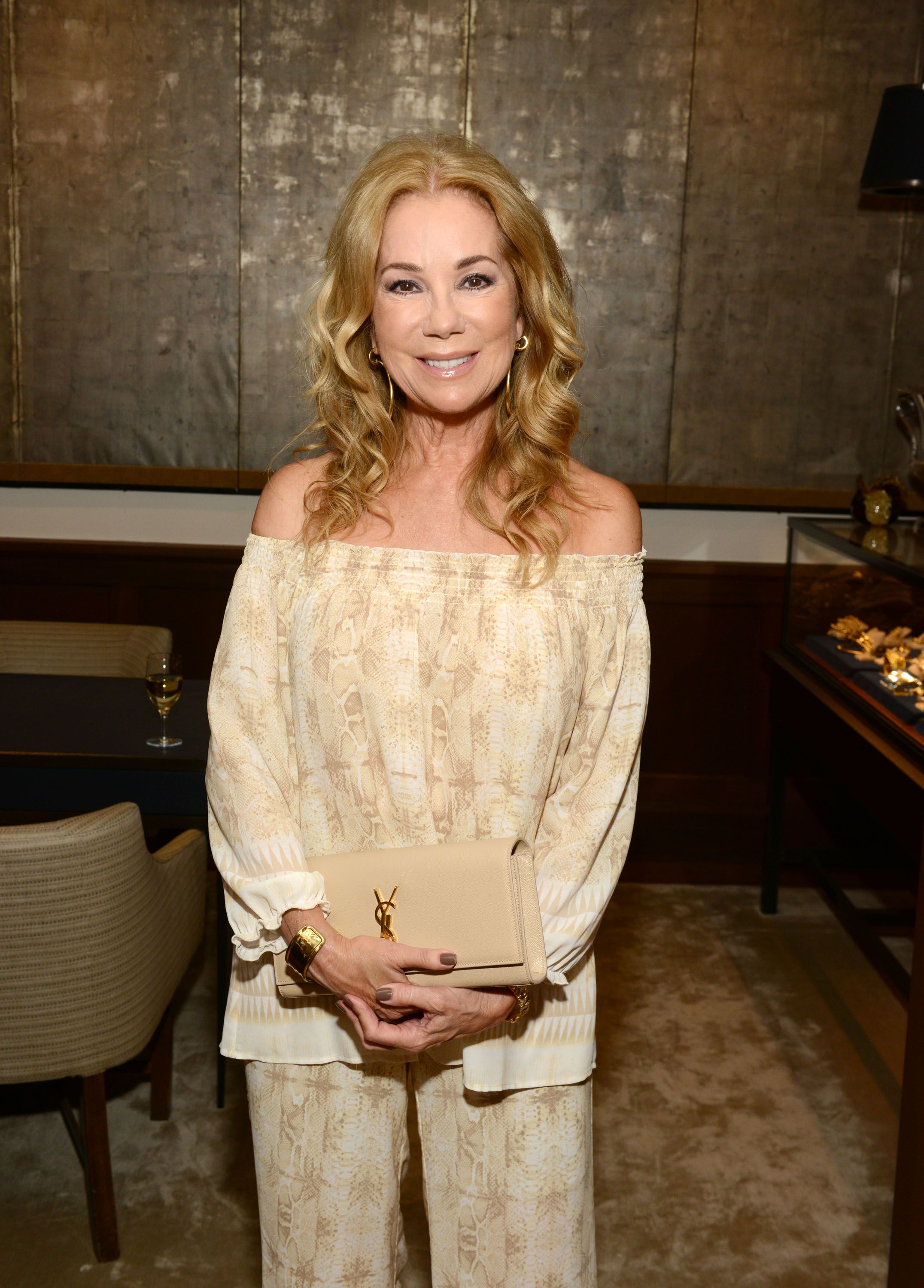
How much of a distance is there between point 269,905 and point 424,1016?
0.78 feet

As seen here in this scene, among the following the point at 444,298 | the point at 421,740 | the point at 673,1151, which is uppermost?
the point at 444,298

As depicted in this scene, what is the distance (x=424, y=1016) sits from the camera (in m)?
1.49

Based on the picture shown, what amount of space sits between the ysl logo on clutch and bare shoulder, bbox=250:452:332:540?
494 mm

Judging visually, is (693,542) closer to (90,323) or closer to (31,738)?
(90,323)

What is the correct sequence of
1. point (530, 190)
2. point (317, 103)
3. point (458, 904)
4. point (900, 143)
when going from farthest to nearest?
point (530, 190) → point (317, 103) → point (900, 143) → point (458, 904)

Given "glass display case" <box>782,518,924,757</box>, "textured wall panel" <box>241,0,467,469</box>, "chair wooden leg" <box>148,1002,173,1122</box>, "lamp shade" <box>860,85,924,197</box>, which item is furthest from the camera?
"textured wall panel" <box>241,0,467,469</box>

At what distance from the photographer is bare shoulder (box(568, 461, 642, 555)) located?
1627 mm

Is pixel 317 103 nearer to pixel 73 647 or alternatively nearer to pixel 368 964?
pixel 73 647

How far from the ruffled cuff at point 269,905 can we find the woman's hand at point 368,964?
16 millimetres

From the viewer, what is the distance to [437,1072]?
63.4 inches

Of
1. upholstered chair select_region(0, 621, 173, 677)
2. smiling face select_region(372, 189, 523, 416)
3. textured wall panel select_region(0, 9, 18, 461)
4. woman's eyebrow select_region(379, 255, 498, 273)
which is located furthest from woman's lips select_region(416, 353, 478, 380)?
textured wall panel select_region(0, 9, 18, 461)

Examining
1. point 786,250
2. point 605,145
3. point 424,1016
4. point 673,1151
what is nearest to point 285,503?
point 424,1016

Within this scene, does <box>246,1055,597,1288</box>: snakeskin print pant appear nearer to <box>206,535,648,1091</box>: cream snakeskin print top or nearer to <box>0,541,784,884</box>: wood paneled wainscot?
<box>206,535,648,1091</box>: cream snakeskin print top

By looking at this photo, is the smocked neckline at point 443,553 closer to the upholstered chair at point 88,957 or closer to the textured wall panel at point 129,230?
the upholstered chair at point 88,957
